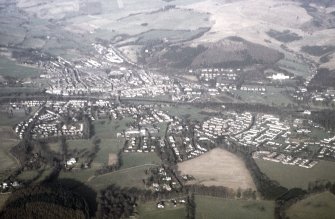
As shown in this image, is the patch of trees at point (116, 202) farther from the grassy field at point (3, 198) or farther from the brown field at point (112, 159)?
the grassy field at point (3, 198)

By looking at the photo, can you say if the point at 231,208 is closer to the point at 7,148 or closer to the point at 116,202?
the point at 116,202

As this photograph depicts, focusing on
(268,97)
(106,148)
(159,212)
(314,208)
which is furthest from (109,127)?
(314,208)

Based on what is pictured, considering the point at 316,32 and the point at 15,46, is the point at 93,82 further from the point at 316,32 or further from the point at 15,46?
the point at 316,32

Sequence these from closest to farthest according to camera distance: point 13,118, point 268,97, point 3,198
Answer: point 3,198 → point 13,118 → point 268,97

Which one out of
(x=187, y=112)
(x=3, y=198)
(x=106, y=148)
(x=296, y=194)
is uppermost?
(x=187, y=112)

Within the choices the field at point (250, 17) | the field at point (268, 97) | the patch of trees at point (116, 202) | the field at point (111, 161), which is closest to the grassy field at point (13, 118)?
the field at point (111, 161)

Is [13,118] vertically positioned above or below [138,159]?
above

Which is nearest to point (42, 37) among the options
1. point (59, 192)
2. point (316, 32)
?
point (316, 32)
